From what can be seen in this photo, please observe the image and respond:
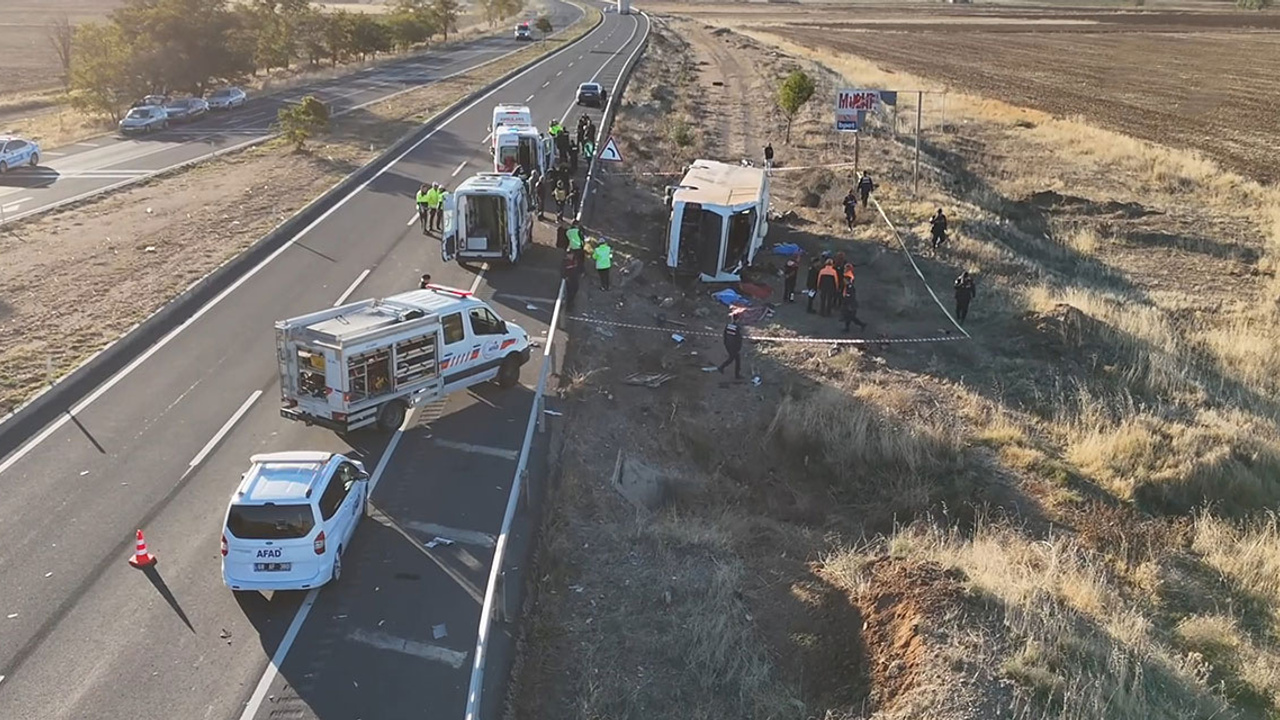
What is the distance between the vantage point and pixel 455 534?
1440 centimetres

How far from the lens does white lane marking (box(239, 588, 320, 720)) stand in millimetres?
11039

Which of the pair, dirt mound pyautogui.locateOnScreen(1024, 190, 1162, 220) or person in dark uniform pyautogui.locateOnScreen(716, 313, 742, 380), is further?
dirt mound pyautogui.locateOnScreen(1024, 190, 1162, 220)

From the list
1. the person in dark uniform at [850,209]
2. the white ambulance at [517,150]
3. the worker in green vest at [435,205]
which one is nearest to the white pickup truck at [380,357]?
the worker in green vest at [435,205]

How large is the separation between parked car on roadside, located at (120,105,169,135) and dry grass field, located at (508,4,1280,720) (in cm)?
2534

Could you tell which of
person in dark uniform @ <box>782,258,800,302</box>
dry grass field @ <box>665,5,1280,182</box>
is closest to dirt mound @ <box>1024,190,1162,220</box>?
dry grass field @ <box>665,5,1280,182</box>

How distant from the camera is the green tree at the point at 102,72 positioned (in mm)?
49344

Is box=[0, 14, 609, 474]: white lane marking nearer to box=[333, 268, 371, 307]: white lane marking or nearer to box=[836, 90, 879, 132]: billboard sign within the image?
box=[333, 268, 371, 307]: white lane marking

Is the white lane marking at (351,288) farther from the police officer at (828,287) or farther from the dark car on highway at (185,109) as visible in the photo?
the dark car on highway at (185,109)

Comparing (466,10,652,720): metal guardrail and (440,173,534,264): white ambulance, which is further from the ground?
(440,173,534,264): white ambulance

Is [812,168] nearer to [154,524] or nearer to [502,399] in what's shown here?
[502,399]

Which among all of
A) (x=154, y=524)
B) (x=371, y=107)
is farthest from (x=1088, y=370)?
(x=371, y=107)

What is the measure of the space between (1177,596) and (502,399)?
11279 mm

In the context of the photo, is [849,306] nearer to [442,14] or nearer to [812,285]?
[812,285]

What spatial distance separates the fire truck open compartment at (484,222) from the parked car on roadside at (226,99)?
34.1m
